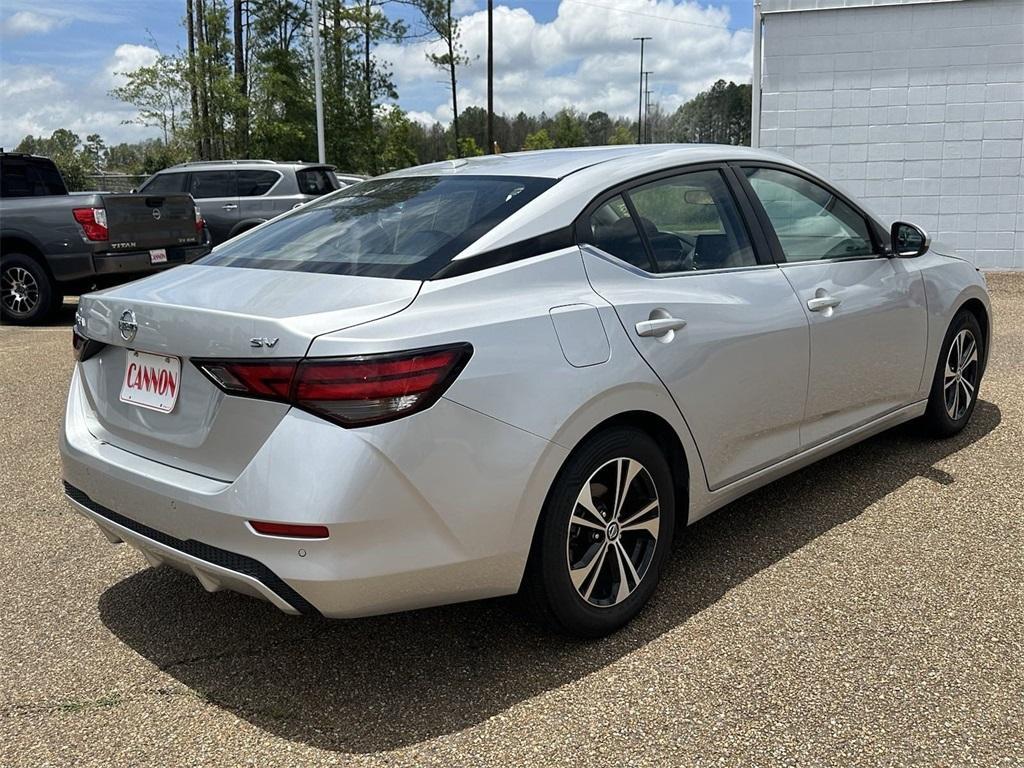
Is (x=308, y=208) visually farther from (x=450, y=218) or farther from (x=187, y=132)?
(x=187, y=132)

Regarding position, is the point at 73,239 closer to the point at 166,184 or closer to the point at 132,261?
the point at 132,261

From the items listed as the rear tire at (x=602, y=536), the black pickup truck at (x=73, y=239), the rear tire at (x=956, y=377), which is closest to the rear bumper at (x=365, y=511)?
the rear tire at (x=602, y=536)

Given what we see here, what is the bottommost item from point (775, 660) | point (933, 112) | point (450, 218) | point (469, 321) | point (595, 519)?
point (775, 660)

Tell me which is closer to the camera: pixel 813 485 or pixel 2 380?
pixel 813 485

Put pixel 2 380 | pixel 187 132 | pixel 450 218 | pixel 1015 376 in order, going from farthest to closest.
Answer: pixel 187 132 → pixel 2 380 → pixel 1015 376 → pixel 450 218

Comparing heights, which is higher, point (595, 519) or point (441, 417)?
point (441, 417)

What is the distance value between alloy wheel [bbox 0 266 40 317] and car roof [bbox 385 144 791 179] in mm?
7670

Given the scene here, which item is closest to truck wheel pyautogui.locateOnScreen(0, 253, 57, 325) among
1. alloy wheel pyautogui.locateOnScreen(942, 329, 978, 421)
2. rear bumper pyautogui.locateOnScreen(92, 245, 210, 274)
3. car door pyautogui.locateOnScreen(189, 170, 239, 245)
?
rear bumper pyautogui.locateOnScreen(92, 245, 210, 274)

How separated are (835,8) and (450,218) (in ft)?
37.7

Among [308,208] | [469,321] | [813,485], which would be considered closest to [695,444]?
[469,321]

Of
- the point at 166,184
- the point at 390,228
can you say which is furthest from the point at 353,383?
the point at 166,184

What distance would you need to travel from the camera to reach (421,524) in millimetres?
2430

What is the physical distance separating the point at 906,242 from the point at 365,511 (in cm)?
309

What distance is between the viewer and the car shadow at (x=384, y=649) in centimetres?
261
